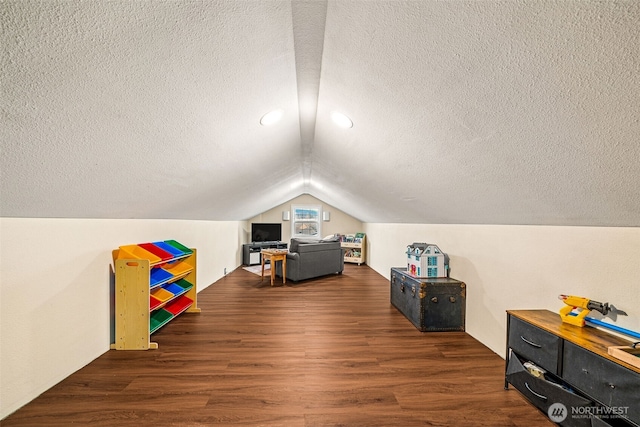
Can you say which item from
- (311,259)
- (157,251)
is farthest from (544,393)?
(311,259)

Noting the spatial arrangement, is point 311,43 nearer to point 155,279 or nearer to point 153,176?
point 153,176

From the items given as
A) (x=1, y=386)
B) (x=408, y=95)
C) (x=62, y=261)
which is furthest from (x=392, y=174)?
(x=1, y=386)

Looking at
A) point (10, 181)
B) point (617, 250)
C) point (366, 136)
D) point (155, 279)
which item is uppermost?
point (366, 136)

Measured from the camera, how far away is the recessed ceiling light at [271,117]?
82.9 inches

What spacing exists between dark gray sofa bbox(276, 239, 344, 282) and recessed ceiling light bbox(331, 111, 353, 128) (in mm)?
3499

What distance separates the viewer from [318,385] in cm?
206

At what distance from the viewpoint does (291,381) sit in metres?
2.10

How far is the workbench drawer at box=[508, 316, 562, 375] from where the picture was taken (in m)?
1.61

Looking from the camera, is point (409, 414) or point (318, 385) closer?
point (409, 414)

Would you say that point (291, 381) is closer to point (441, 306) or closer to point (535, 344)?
point (535, 344)

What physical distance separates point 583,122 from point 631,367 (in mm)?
1112

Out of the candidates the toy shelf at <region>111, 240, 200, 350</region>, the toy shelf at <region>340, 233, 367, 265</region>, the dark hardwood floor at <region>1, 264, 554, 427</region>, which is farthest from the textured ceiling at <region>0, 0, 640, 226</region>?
the toy shelf at <region>340, 233, 367, 265</region>

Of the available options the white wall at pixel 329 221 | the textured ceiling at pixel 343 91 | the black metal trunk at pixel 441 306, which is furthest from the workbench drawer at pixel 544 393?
the white wall at pixel 329 221

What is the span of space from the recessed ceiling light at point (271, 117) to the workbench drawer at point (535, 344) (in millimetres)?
2296
